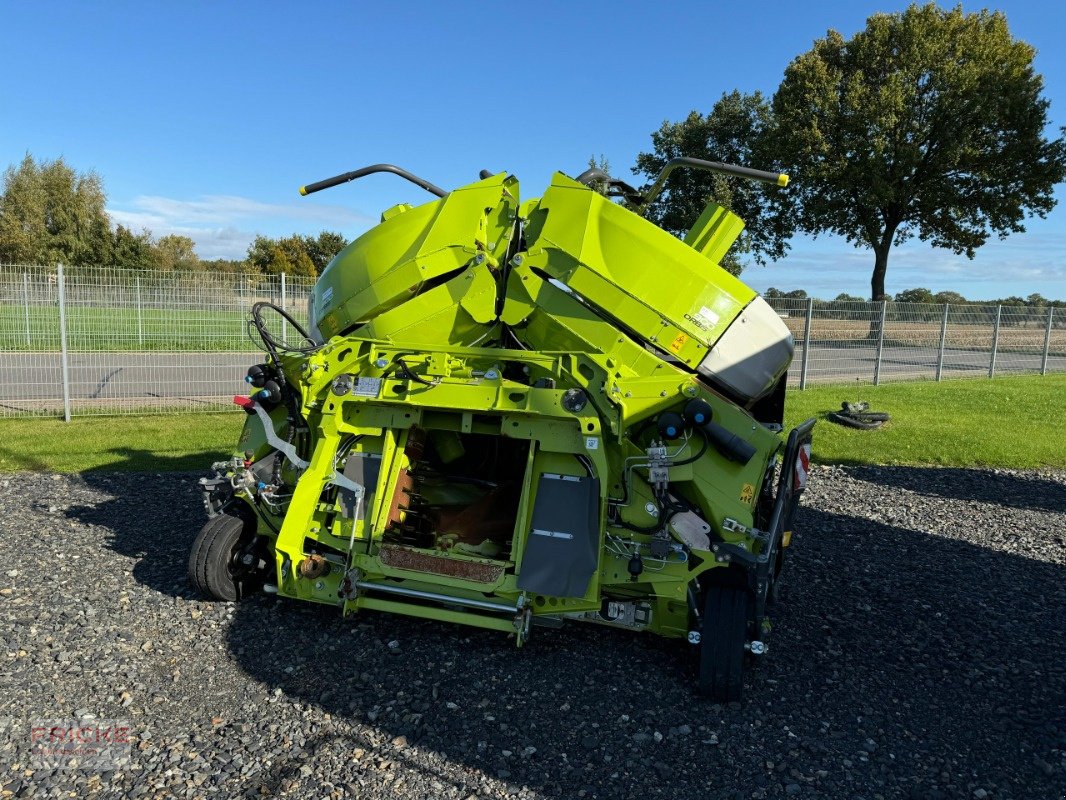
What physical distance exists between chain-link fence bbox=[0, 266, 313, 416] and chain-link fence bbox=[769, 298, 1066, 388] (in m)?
8.76

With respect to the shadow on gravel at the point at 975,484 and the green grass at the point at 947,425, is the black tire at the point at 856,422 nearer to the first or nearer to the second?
the green grass at the point at 947,425

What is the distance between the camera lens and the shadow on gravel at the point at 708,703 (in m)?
2.77

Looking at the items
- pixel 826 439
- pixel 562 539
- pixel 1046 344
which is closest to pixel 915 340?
pixel 1046 344

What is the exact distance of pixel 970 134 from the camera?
81.4ft

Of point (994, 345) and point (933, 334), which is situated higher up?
point (933, 334)

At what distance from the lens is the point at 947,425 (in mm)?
10656

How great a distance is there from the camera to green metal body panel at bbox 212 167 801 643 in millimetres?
3473

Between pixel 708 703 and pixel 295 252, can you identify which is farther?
pixel 295 252

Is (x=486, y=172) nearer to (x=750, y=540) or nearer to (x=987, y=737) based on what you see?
(x=750, y=540)

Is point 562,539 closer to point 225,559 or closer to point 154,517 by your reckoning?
point 225,559

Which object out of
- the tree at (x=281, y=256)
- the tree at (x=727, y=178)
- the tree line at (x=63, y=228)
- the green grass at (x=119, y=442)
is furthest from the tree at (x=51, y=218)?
the green grass at (x=119, y=442)

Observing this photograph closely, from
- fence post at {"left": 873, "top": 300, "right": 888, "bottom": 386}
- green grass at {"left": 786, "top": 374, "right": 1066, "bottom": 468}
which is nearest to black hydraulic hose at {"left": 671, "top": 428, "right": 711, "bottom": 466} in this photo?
green grass at {"left": 786, "top": 374, "right": 1066, "bottom": 468}

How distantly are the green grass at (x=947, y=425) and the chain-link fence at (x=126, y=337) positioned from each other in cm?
734

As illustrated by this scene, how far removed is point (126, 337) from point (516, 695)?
948 centimetres
